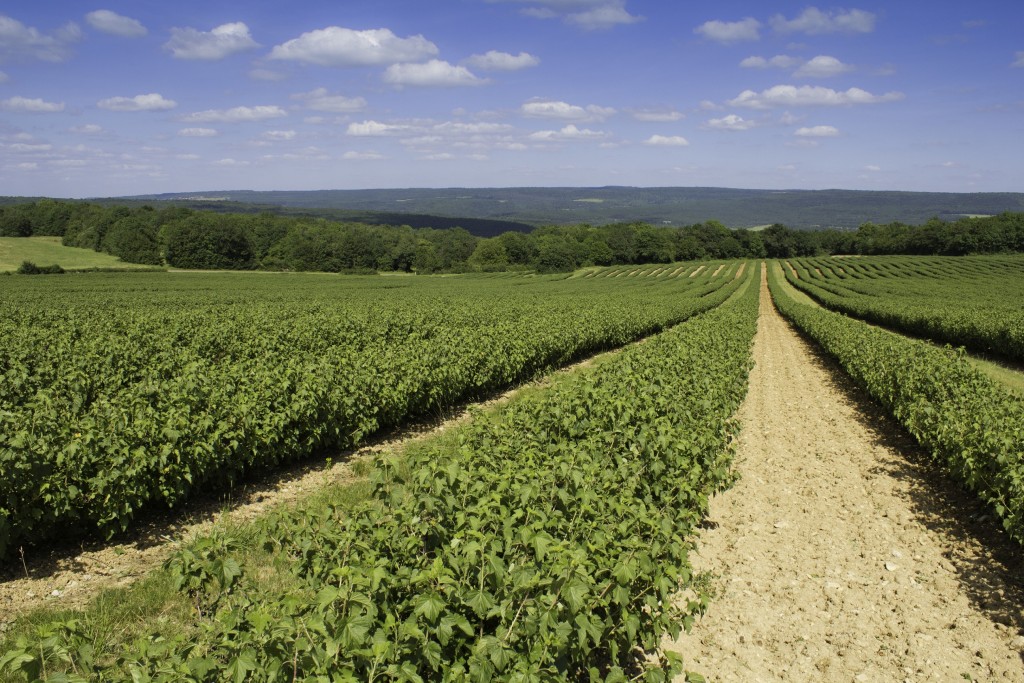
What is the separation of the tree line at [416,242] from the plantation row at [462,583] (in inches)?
3937

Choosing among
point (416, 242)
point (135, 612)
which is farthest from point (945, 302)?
point (416, 242)

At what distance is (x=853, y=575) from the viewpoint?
6820 mm

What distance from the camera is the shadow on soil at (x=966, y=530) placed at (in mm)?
6256

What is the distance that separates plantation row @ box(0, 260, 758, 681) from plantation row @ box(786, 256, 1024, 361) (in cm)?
2377

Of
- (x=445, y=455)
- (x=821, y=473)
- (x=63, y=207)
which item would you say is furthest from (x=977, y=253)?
(x=63, y=207)

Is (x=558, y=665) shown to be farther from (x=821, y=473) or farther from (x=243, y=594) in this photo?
(x=821, y=473)

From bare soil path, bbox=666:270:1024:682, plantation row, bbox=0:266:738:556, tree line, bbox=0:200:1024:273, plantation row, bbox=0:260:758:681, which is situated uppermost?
tree line, bbox=0:200:1024:273

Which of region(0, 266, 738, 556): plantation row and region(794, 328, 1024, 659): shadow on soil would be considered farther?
region(0, 266, 738, 556): plantation row

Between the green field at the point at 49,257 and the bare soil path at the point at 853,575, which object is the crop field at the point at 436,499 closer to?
the bare soil path at the point at 853,575

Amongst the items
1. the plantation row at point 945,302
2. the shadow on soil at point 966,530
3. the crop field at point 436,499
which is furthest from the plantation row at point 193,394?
the plantation row at point 945,302

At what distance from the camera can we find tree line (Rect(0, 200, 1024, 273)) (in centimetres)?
9844

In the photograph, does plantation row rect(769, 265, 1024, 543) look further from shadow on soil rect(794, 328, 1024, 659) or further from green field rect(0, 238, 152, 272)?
green field rect(0, 238, 152, 272)

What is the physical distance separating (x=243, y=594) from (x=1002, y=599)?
7316 millimetres

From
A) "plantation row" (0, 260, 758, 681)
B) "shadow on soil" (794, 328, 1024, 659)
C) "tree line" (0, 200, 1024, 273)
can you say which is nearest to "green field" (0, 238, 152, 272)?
"tree line" (0, 200, 1024, 273)
